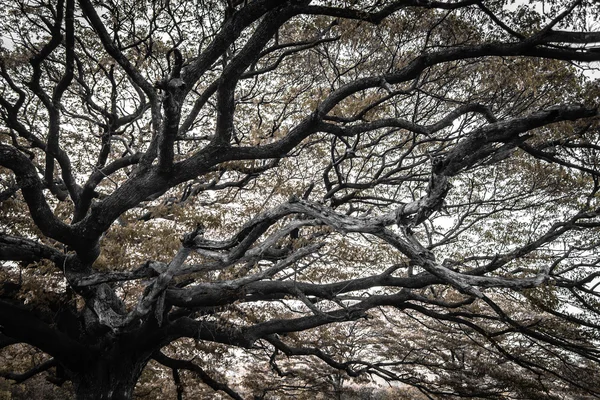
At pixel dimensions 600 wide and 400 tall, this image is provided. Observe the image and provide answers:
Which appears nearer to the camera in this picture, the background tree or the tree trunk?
the background tree

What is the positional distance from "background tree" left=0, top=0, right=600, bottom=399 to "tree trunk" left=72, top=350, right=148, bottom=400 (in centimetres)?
3

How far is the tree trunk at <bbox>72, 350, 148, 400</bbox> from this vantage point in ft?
19.5

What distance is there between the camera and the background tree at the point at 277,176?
3738mm

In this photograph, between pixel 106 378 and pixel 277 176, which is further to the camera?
pixel 277 176

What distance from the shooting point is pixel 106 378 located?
6020 mm

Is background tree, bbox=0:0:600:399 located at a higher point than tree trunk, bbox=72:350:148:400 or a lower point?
higher

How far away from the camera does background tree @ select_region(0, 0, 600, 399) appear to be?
3738 mm

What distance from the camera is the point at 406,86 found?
6.46m

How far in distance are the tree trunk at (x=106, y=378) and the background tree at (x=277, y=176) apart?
0.03 meters

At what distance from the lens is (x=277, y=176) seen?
25.0 ft

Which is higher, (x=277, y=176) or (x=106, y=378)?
(x=277, y=176)

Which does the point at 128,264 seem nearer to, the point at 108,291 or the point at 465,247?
the point at 108,291

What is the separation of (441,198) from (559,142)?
312cm

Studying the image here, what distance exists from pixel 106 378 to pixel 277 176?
4845mm
